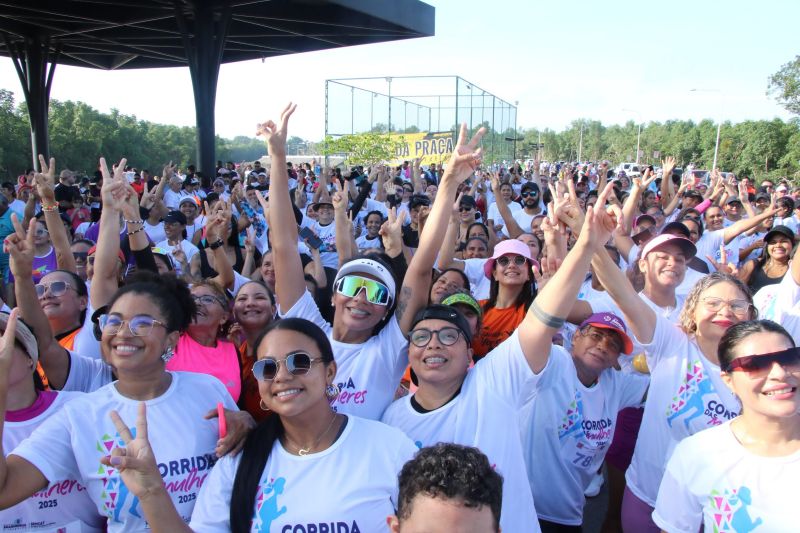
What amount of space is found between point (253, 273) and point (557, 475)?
148 inches

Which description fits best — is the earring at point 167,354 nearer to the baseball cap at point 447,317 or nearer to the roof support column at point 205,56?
the baseball cap at point 447,317

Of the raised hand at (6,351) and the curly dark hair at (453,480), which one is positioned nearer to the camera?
the curly dark hair at (453,480)

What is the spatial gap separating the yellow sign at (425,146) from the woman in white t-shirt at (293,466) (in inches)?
999

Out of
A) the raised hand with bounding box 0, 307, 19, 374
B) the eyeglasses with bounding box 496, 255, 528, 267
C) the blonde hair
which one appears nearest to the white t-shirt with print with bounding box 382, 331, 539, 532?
the blonde hair

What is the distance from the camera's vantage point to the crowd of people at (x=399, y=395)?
1944 millimetres

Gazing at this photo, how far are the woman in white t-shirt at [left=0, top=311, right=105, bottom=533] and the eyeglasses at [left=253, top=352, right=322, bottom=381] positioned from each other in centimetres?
81

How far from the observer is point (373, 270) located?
9.37ft

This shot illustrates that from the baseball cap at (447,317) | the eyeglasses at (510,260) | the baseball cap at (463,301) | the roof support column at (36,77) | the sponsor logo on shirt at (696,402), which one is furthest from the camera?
the roof support column at (36,77)

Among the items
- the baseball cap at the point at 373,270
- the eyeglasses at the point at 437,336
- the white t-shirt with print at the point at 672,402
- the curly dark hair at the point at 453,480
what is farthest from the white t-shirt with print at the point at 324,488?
the white t-shirt with print at the point at 672,402

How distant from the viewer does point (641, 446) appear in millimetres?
2797

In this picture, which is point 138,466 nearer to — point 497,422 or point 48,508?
point 48,508

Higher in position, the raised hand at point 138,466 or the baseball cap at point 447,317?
the baseball cap at point 447,317

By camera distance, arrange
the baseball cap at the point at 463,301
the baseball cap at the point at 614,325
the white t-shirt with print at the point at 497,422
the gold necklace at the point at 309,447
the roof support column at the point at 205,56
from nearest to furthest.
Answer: the gold necklace at the point at 309,447, the white t-shirt with print at the point at 497,422, the baseball cap at the point at 614,325, the baseball cap at the point at 463,301, the roof support column at the point at 205,56

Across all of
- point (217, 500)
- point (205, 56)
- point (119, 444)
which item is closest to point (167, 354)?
point (119, 444)
